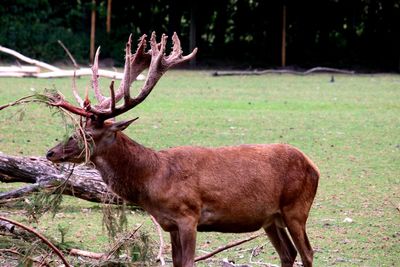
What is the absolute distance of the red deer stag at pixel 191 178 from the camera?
685 centimetres

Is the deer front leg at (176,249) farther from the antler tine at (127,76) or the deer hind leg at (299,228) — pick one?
the antler tine at (127,76)

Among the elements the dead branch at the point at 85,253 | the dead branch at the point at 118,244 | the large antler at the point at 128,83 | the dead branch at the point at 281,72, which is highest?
the large antler at the point at 128,83

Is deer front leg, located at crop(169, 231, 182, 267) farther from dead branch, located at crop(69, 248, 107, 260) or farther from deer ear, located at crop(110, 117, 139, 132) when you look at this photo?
deer ear, located at crop(110, 117, 139, 132)

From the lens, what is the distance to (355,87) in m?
22.2

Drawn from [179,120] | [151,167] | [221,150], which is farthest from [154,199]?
[179,120]

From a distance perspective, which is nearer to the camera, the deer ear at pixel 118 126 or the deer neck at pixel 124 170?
the deer ear at pixel 118 126

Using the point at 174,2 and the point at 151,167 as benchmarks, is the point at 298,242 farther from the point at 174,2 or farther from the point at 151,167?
the point at 174,2

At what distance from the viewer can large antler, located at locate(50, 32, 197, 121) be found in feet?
22.2

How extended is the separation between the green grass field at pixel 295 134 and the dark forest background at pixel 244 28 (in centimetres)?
213

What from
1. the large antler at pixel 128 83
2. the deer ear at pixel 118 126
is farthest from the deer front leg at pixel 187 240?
the large antler at pixel 128 83

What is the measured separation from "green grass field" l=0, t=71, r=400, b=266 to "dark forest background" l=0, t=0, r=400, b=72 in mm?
2126

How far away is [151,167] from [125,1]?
20254 mm

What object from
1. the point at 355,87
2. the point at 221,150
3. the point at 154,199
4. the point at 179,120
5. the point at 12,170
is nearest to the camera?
the point at 154,199

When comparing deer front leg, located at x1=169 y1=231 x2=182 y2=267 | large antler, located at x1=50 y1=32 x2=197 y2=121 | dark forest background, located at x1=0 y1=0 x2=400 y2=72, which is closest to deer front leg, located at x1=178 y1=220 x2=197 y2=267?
deer front leg, located at x1=169 y1=231 x2=182 y2=267
